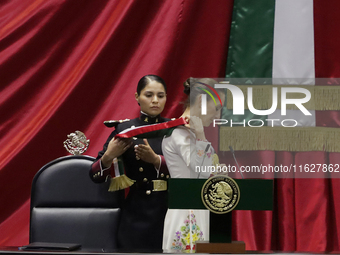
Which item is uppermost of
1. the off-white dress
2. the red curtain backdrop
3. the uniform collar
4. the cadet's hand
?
the red curtain backdrop

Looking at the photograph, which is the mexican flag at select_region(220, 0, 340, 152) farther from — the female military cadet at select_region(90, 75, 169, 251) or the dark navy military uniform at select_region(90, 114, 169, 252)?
the dark navy military uniform at select_region(90, 114, 169, 252)

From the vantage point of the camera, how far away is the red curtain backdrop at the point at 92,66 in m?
2.06

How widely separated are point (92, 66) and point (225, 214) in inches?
54.5

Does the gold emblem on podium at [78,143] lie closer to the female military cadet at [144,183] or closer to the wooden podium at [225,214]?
the female military cadet at [144,183]

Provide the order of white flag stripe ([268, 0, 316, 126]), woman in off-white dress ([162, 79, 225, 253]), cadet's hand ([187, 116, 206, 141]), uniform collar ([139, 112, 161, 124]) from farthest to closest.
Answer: white flag stripe ([268, 0, 316, 126]), uniform collar ([139, 112, 161, 124]), woman in off-white dress ([162, 79, 225, 253]), cadet's hand ([187, 116, 206, 141])

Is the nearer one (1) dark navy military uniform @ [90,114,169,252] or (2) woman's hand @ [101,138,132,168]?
(2) woman's hand @ [101,138,132,168]

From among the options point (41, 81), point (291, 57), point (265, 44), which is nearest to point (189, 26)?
point (265, 44)

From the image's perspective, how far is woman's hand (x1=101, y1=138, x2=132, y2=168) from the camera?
1361 millimetres

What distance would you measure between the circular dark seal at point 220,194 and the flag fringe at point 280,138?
156 millimetres

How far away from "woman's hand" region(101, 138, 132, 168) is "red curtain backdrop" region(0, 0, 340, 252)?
2.46 feet

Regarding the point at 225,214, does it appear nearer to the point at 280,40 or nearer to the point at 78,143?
the point at 78,143

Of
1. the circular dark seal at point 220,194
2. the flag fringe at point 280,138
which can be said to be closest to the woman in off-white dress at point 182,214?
the flag fringe at point 280,138

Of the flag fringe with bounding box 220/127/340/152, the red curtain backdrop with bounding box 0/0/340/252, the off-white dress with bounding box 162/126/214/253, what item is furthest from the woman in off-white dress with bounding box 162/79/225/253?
the red curtain backdrop with bounding box 0/0/340/252

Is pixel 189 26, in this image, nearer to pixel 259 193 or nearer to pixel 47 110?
pixel 47 110
